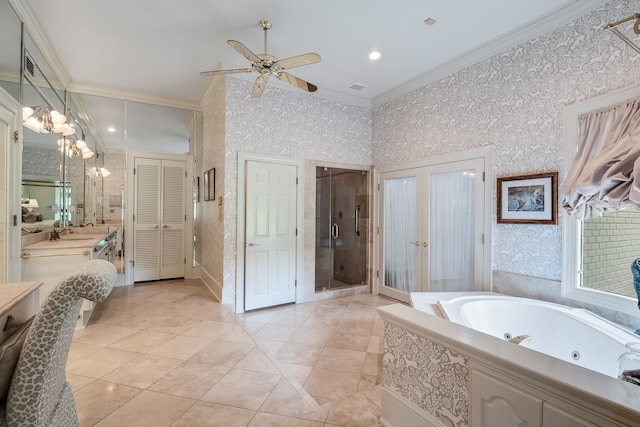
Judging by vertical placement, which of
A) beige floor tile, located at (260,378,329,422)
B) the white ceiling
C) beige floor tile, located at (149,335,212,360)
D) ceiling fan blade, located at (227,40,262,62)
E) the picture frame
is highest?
the white ceiling

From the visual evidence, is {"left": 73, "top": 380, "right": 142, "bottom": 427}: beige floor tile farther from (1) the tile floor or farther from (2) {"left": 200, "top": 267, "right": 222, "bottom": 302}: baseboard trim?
(2) {"left": 200, "top": 267, "right": 222, "bottom": 302}: baseboard trim

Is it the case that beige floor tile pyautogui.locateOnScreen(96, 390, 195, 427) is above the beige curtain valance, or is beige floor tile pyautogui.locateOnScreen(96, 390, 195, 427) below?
below

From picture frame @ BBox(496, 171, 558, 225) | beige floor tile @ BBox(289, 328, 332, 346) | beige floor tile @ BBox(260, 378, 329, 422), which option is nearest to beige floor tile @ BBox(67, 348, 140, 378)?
beige floor tile @ BBox(260, 378, 329, 422)

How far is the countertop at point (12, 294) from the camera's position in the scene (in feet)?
3.98

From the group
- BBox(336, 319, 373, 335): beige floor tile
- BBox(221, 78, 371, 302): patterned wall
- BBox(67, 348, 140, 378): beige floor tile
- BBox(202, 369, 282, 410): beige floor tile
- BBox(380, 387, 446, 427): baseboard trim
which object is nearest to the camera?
BBox(380, 387, 446, 427): baseboard trim

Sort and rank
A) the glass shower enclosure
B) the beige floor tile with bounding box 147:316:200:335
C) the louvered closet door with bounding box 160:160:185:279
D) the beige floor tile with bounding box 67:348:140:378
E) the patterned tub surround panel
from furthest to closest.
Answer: the louvered closet door with bounding box 160:160:185:279, the glass shower enclosure, the beige floor tile with bounding box 147:316:200:335, the beige floor tile with bounding box 67:348:140:378, the patterned tub surround panel

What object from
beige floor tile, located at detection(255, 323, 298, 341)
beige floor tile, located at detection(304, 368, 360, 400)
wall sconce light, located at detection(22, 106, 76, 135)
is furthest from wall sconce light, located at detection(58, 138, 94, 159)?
beige floor tile, located at detection(304, 368, 360, 400)

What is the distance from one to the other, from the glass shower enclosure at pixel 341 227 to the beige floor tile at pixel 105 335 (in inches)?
95.4

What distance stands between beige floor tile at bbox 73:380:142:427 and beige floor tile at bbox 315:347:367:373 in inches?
53.7

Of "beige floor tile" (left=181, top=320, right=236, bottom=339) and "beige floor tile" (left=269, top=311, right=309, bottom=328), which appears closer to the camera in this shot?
"beige floor tile" (left=181, top=320, right=236, bottom=339)

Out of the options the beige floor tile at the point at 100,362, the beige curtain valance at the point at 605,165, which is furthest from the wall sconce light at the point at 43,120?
the beige curtain valance at the point at 605,165

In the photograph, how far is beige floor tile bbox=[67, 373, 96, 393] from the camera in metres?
1.95

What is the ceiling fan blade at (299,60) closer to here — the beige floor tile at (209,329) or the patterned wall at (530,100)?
the patterned wall at (530,100)

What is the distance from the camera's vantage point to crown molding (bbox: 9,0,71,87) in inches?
100
